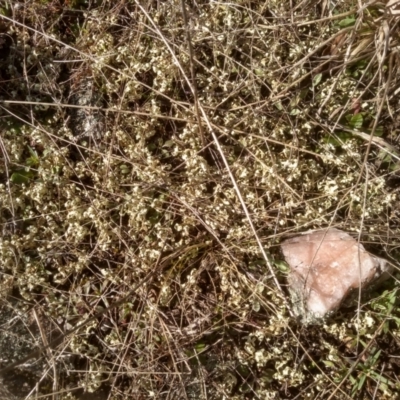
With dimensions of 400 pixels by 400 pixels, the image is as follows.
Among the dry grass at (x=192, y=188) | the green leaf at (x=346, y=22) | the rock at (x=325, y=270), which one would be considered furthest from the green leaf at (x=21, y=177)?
the green leaf at (x=346, y=22)

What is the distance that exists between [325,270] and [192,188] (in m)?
0.66

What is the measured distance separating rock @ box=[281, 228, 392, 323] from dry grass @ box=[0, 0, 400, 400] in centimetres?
6

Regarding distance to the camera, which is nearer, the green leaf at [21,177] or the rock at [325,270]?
the rock at [325,270]

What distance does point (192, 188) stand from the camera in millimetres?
2559

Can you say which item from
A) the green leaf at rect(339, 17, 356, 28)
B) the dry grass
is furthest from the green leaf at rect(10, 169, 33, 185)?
the green leaf at rect(339, 17, 356, 28)

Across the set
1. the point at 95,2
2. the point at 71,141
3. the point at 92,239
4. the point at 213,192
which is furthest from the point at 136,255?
the point at 95,2

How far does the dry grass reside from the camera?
2.41 m

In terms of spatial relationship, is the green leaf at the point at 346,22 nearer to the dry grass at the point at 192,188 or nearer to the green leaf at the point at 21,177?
the dry grass at the point at 192,188

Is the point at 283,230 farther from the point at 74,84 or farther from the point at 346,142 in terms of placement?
the point at 74,84

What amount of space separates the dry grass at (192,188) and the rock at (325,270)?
6 cm

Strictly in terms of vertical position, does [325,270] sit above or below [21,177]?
below

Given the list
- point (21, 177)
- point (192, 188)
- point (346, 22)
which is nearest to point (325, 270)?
point (192, 188)

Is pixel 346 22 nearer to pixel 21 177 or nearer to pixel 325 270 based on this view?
pixel 325 270

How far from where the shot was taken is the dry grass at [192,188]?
2.41m
